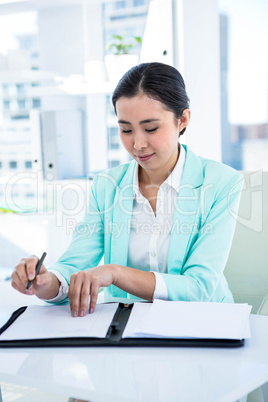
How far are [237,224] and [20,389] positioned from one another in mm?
1150

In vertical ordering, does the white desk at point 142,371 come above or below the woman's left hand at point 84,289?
below

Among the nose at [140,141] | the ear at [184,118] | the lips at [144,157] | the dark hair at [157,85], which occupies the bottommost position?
the lips at [144,157]

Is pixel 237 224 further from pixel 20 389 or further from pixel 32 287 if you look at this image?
pixel 20 389

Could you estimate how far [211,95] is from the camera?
2328 millimetres

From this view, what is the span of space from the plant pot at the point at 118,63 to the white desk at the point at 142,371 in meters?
1.77

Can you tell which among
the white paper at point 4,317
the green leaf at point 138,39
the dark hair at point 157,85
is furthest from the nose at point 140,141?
the green leaf at point 138,39

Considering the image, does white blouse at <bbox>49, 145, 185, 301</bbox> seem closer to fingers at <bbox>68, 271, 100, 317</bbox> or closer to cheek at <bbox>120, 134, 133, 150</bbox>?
cheek at <bbox>120, 134, 133, 150</bbox>

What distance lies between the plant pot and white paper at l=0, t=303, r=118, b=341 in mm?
1593

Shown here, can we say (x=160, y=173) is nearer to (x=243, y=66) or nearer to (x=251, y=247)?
(x=251, y=247)

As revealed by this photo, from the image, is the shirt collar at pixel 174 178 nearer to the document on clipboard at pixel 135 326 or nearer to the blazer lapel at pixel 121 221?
the blazer lapel at pixel 121 221

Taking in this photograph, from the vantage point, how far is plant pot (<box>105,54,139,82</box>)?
89.4 inches

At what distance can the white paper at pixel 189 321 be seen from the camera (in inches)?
32.1

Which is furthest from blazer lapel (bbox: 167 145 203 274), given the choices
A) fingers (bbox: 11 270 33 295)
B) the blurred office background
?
the blurred office background

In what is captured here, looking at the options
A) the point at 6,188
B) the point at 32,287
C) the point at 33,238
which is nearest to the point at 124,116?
the point at 32,287
